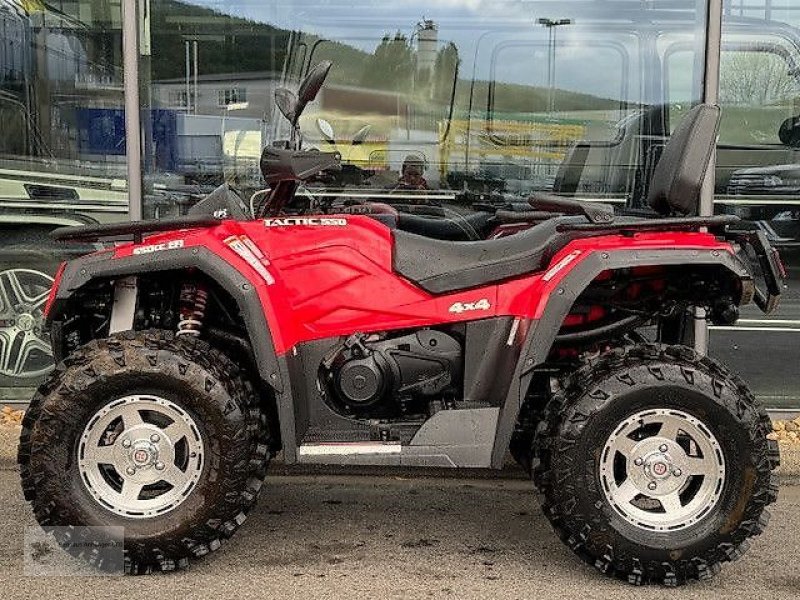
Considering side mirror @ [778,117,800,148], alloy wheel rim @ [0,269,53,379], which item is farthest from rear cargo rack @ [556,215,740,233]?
alloy wheel rim @ [0,269,53,379]

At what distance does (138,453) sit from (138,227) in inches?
33.2

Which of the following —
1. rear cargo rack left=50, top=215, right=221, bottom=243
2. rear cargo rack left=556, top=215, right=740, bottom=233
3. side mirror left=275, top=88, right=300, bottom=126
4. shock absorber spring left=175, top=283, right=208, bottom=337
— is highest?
side mirror left=275, top=88, right=300, bottom=126

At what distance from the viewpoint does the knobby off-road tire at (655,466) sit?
367cm

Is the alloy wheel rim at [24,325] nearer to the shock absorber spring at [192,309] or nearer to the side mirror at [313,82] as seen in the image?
the shock absorber spring at [192,309]

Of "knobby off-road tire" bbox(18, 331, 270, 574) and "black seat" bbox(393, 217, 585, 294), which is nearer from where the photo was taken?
"knobby off-road tire" bbox(18, 331, 270, 574)

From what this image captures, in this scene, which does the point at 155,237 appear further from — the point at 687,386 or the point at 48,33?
the point at 48,33

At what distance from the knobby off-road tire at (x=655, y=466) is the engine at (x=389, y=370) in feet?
1.55

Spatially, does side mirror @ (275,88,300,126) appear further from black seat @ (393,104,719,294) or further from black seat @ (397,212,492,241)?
black seat @ (397,212,492,241)

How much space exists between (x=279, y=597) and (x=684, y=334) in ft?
6.96

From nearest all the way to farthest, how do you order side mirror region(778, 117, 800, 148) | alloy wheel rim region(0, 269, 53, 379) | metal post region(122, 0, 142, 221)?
1. metal post region(122, 0, 142, 221)
2. side mirror region(778, 117, 800, 148)
3. alloy wheel rim region(0, 269, 53, 379)

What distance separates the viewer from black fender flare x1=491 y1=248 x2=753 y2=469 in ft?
12.2

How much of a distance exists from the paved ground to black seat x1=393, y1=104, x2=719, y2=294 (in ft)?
3.63

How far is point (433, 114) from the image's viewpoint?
6.16m

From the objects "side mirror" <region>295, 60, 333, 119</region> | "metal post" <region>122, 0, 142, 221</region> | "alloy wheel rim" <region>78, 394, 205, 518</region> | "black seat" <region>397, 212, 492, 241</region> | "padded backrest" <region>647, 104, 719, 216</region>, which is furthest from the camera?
"metal post" <region>122, 0, 142, 221</region>
